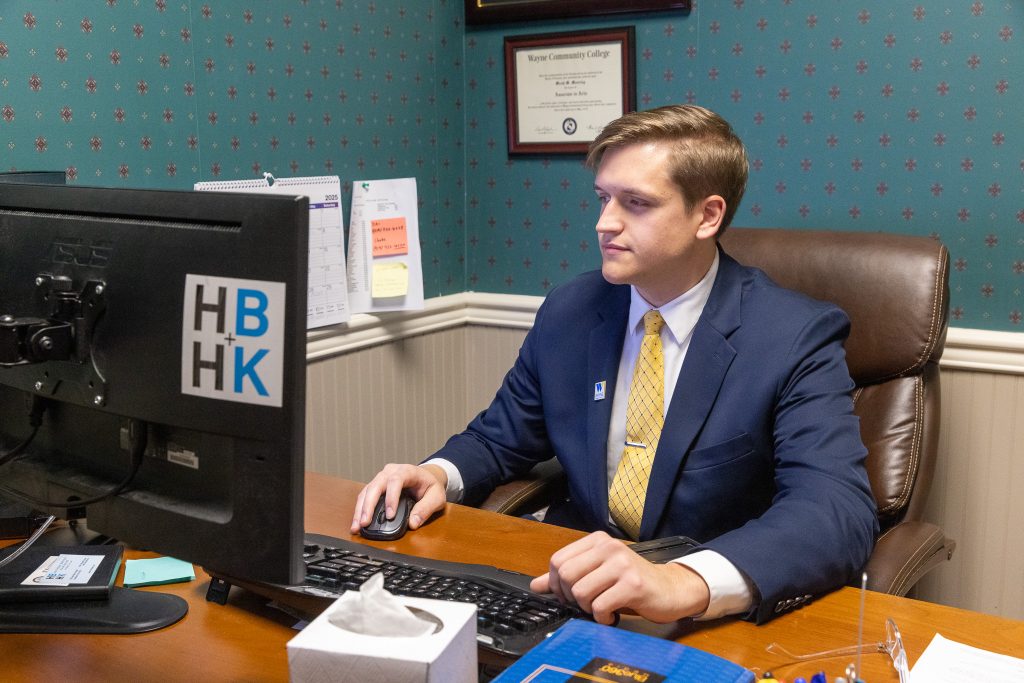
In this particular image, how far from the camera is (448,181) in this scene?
292 centimetres

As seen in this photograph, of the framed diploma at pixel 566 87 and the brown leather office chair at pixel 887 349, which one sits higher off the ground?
the framed diploma at pixel 566 87

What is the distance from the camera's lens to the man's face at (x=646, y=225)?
1754mm

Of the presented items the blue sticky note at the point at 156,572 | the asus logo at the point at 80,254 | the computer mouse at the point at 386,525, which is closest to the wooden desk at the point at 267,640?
the blue sticky note at the point at 156,572

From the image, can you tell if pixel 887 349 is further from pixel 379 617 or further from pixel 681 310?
pixel 379 617

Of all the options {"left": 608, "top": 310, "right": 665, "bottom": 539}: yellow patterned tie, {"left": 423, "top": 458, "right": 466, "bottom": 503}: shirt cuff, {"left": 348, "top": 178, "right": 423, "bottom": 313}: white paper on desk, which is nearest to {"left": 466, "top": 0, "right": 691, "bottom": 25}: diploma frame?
{"left": 348, "top": 178, "right": 423, "bottom": 313}: white paper on desk

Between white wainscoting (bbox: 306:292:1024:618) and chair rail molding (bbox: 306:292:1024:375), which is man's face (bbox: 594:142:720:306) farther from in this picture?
white wainscoting (bbox: 306:292:1024:618)

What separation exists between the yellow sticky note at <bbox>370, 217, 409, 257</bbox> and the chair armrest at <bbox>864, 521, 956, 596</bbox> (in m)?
1.44

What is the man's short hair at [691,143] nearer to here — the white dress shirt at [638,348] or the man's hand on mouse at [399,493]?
the white dress shirt at [638,348]

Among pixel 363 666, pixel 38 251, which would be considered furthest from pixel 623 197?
pixel 363 666

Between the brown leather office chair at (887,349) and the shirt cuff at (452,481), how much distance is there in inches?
3.1

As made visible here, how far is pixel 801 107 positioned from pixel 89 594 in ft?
6.19

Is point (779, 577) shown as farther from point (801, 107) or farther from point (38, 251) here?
point (801, 107)

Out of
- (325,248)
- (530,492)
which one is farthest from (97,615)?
(325,248)

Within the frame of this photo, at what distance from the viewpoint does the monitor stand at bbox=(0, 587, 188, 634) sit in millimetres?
1150
